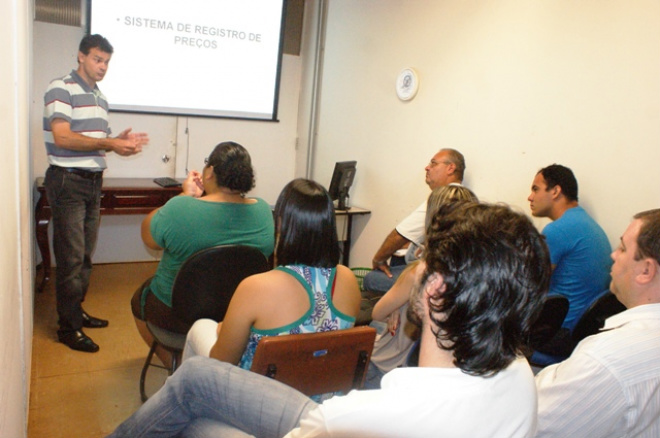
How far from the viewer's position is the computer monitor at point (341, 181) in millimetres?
4281

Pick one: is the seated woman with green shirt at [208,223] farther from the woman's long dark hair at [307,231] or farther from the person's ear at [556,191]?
the person's ear at [556,191]

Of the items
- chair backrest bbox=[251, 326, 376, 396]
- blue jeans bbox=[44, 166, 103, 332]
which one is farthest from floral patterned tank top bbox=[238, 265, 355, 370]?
blue jeans bbox=[44, 166, 103, 332]

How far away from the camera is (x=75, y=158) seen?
2867 millimetres

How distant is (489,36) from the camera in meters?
3.27

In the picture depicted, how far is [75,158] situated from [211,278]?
127 cm

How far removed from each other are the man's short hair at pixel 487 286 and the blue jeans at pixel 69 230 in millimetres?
2471

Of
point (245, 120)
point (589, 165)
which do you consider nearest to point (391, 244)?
point (589, 165)

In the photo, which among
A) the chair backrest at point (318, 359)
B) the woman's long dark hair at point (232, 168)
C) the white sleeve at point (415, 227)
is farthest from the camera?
the white sleeve at point (415, 227)

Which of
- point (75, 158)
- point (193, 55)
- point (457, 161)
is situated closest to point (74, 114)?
point (75, 158)

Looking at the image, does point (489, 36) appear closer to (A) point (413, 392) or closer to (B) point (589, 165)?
(B) point (589, 165)

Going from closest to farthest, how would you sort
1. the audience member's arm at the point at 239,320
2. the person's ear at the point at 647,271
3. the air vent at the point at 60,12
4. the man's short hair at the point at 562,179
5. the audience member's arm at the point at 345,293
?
the person's ear at the point at 647,271, the audience member's arm at the point at 239,320, the audience member's arm at the point at 345,293, the man's short hair at the point at 562,179, the air vent at the point at 60,12

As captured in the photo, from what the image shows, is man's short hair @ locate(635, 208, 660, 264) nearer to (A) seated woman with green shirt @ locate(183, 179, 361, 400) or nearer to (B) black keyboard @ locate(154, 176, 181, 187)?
(A) seated woman with green shirt @ locate(183, 179, 361, 400)

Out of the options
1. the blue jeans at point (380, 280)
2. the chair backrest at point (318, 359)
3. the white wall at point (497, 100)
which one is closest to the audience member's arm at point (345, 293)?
the chair backrest at point (318, 359)

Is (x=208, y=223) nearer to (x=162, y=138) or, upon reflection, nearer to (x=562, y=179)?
(x=562, y=179)
